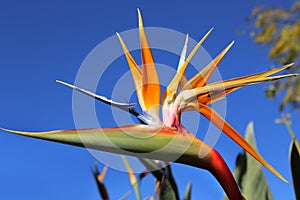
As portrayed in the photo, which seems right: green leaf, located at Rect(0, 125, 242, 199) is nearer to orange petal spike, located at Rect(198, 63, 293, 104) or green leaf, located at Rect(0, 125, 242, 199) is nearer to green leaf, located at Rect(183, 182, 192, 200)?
orange petal spike, located at Rect(198, 63, 293, 104)

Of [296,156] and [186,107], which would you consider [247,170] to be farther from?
[186,107]

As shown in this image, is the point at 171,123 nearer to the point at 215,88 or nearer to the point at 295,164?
the point at 215,88

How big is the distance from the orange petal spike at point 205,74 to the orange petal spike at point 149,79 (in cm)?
5

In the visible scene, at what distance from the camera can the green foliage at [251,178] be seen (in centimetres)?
118

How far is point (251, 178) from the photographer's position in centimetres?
121

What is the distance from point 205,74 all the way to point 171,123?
0.13 meters

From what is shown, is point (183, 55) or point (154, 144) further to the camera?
point (183, 55)

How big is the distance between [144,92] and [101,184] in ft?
2.53

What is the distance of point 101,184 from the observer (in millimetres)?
1417

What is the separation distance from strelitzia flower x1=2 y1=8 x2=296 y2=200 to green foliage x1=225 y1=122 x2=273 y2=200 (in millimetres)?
556

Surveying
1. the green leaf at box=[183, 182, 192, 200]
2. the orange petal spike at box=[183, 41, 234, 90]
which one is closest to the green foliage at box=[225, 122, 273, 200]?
→ the green leaf at box=[183, 182, 192, 200]

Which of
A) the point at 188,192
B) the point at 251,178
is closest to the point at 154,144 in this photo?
the point at 251,178

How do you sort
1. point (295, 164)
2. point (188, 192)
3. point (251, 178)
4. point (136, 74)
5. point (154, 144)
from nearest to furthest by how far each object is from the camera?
point (154, 144)
point (136, 74)
point (295, 164)
point (251, 178)
point (188, 192)

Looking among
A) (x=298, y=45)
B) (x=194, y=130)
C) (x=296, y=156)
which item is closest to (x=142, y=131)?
(x=194, y=130)
